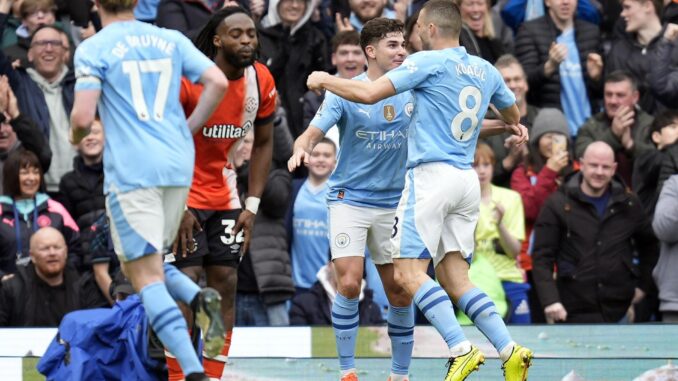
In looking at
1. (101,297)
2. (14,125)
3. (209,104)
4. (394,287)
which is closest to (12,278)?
(101,297)

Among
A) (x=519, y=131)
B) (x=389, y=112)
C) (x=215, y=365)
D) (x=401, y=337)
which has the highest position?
(x=389, y=112)

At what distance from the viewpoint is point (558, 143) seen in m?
15.5

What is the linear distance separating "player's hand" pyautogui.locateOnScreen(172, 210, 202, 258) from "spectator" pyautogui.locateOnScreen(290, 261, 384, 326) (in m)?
3.62

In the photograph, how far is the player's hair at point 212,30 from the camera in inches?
438

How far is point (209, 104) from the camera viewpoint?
386 inches

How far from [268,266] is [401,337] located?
10.4 feet

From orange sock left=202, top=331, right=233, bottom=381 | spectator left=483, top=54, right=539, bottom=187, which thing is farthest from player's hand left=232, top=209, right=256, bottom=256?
spectator left=483, top=54, right=539, bottom=187

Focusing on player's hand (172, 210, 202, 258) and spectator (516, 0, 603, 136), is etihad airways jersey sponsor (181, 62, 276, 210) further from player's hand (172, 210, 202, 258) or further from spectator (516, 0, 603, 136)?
spectator (516, 0, 603, 136)

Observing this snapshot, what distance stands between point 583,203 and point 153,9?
5.41 metres

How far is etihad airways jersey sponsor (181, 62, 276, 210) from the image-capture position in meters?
11.2

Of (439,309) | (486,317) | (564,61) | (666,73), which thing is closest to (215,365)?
(439,309)

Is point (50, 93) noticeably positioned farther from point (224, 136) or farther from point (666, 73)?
point (666, 73)

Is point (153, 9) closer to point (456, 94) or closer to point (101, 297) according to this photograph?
point (101, 297)

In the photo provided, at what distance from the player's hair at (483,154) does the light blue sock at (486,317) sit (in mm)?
3989
